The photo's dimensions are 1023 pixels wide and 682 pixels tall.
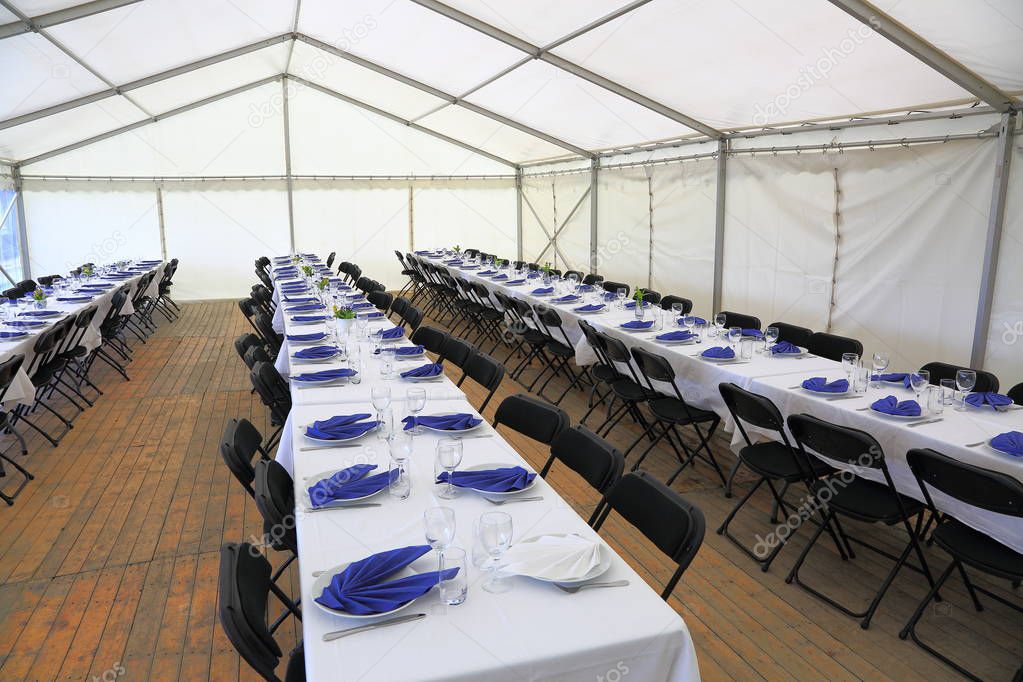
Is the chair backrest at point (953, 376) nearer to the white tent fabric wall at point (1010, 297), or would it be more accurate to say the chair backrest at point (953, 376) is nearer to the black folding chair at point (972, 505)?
the white tent fabric wall at point (1010, 297)

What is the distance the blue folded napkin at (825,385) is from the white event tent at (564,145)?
8.39 ft

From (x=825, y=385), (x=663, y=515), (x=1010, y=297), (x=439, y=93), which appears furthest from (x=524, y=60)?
(x=663, y=515)

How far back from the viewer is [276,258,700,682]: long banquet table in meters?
1.77

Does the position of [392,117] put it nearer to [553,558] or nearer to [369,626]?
[553,558]

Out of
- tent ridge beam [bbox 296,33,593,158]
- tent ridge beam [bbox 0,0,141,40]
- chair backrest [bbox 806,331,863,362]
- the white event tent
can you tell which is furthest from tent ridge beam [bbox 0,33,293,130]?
chair backrest [bbox 806,331,863,362]

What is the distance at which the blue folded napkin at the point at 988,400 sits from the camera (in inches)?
156

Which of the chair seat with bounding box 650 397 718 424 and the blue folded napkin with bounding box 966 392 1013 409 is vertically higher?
the blue folded napkin with bounding box 966 392 1013 409

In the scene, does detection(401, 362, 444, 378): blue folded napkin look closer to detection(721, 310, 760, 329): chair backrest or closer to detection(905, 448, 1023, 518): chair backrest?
detection(905, 448, 1023, 518): chair backrest

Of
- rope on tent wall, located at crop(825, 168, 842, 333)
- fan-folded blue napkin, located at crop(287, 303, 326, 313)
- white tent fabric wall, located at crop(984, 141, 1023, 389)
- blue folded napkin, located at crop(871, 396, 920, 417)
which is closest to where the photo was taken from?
blue folded napkin, located at crop(871, 396, 920, 417)

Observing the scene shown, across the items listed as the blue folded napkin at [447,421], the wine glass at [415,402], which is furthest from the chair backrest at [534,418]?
the wine glass at [415,402]

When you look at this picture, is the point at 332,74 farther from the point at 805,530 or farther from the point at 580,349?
the point at 805,530

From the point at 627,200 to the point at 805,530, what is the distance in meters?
8.63

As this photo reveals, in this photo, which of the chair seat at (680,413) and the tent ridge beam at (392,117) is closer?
the chair seat at (680,413)

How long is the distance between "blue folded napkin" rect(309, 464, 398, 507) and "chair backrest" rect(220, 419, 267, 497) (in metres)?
0.54
